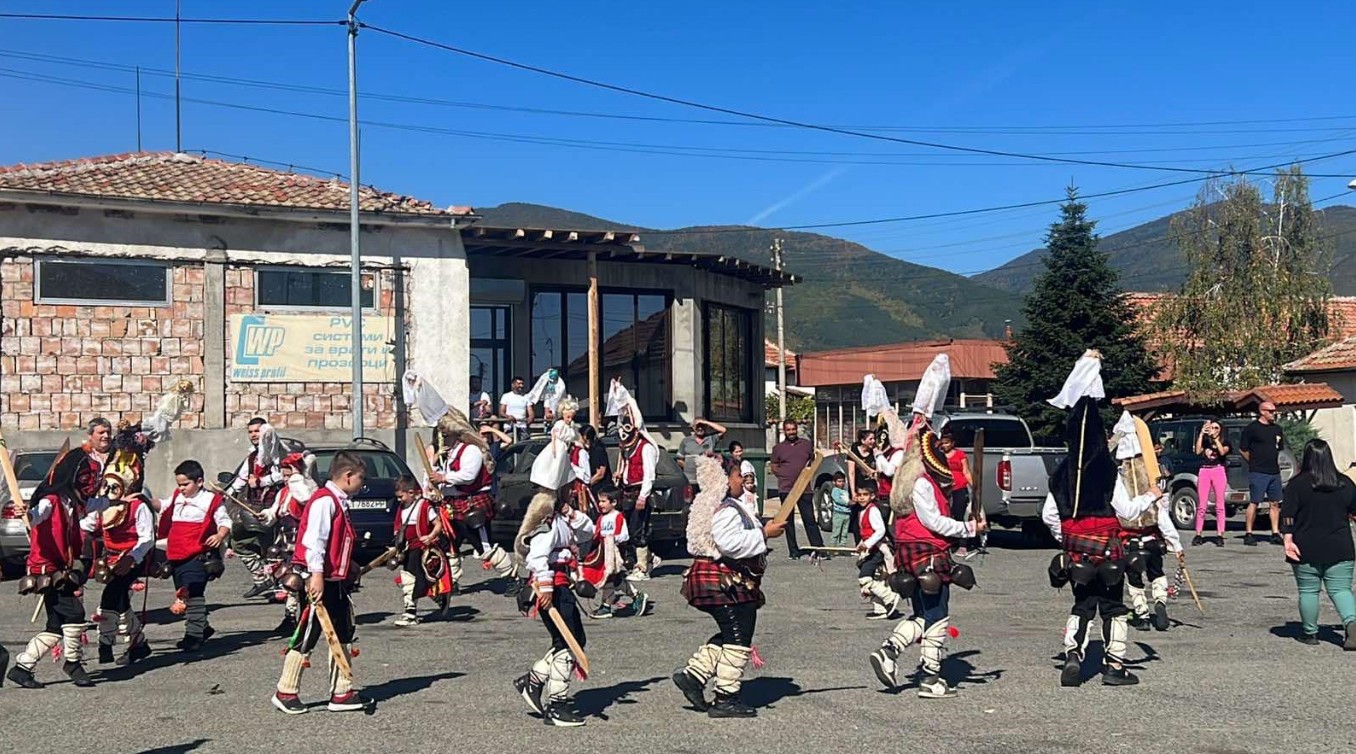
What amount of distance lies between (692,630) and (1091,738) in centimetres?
466

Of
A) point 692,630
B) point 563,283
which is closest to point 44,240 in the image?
point 563,283

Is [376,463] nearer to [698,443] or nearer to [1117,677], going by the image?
[698,443]

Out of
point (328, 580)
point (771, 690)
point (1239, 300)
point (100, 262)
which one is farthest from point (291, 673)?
point (1239, 300)

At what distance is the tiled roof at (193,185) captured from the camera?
23.3 meters

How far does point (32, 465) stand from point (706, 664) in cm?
1187

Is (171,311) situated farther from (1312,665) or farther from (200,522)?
(1312,665)

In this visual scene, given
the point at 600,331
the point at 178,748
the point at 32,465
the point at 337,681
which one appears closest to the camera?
the point at 178,748

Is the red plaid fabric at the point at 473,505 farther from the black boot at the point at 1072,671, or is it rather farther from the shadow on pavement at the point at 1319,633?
the shadow on pavement at the point at 1319,633

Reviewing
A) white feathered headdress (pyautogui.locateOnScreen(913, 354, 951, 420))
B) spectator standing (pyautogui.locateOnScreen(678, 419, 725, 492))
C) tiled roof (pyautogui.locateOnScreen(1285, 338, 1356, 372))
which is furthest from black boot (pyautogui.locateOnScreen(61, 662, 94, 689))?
tiled roof (pyautogui.locateOnScreen(1285, 338, 1356, 372))

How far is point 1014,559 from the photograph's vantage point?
17703 mm

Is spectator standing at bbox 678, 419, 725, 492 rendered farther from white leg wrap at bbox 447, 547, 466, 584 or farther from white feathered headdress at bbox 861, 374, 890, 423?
white feathered headdress at bbox 861, 374, 890, 423

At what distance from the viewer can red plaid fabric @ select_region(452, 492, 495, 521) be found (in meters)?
12.8

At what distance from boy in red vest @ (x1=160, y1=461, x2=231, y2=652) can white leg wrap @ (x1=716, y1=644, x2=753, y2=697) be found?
4.68m

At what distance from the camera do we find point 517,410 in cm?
2462
